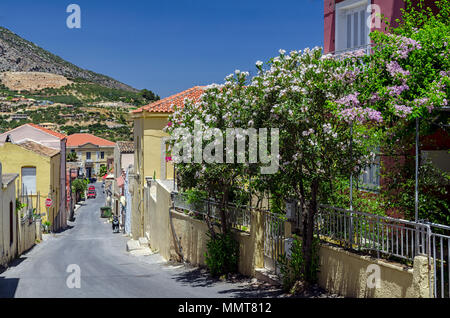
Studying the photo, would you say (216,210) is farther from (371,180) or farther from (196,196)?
(371,180)

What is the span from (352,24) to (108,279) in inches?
399

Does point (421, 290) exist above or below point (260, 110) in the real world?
below

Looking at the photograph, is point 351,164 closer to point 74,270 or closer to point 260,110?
point 260,110

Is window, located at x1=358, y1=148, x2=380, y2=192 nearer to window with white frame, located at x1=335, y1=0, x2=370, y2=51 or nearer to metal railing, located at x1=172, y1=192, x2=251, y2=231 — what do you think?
metal railing, located at x1=172, y1=192, x2=251, y2=231

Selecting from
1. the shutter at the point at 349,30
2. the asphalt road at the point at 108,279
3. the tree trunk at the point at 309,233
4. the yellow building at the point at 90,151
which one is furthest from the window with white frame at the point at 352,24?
the yellow building at the point at 90,151

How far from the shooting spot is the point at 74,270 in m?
18.3

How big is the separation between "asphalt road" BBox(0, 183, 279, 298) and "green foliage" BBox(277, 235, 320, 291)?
0.42m

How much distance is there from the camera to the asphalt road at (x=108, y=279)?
11578 mm

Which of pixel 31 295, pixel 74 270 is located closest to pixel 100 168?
pixel 74 270

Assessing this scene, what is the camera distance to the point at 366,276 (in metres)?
8.53

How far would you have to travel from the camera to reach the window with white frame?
1364cm

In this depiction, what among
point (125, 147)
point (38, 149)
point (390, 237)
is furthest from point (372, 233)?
point (125, 147)

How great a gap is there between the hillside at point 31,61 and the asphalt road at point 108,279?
130255 mm

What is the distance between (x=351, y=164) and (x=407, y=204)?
60.9 inches
